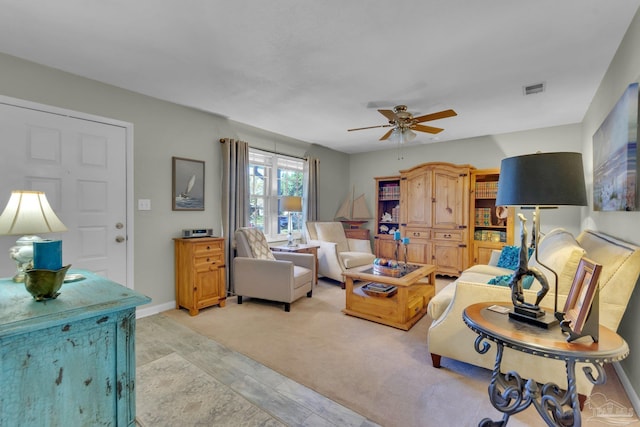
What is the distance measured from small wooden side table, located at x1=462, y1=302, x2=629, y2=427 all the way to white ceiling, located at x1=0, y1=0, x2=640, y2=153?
1.79m

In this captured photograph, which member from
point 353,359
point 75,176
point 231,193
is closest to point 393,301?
point 353,359

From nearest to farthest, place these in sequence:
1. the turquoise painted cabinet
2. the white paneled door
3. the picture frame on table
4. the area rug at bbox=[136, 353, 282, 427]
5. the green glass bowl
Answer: the turquoise painted cabinet
the green glass bowl
the picture frame on table
the area rug at bbox=[136, 353, 282, 427]
the white paneled door

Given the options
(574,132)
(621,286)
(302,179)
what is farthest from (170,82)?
(574,132)

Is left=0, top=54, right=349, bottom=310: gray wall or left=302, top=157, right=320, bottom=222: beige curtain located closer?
left=0, top=54, right=349, bottom=310: gray wall

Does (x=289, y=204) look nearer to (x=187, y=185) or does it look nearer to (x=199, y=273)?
(x=187, y=185)

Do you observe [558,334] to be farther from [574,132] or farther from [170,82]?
[574,132]

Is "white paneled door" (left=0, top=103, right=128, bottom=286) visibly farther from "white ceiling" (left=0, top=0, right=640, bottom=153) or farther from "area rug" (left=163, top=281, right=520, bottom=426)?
"area rug" (left=163, top=281, right=520, bottom=426)

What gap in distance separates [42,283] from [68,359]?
0.29m

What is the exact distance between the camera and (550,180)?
52.9 inches

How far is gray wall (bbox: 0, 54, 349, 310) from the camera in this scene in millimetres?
2492

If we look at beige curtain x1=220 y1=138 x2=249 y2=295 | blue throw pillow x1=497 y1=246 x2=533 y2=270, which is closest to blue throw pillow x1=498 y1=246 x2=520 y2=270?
blue throw pillow x1=497 y1=246 x2=533 y2=270

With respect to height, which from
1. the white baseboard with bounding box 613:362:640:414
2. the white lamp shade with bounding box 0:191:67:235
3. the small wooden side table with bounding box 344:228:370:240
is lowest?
the white baseboard with bounding box 613:362:640:414

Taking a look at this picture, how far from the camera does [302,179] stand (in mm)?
5242

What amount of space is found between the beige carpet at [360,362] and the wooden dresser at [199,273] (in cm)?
13
